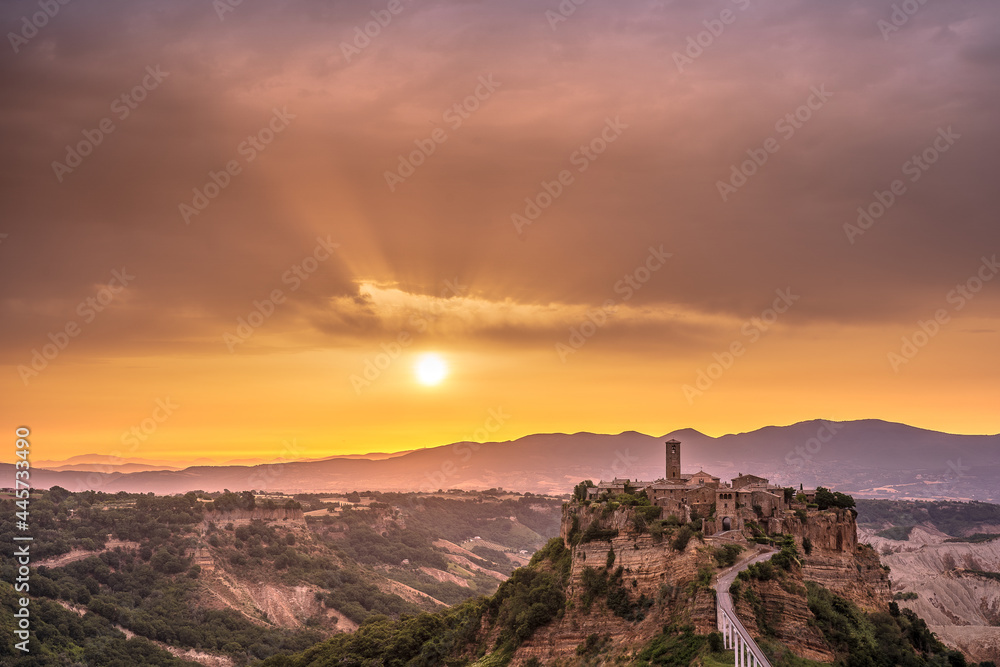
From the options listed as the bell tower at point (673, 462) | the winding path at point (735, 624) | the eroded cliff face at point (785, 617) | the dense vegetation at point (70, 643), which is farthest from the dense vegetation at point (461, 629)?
the dense vegetation at point (70, 643)

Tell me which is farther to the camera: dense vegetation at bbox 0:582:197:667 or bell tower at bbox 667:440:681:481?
dense vegetation at bbox 0:582:197:667

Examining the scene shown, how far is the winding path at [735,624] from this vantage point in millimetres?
46812

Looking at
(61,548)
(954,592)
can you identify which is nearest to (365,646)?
(61,548)

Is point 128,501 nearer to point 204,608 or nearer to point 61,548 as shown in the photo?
point 61,548

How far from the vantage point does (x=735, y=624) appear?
161 feet

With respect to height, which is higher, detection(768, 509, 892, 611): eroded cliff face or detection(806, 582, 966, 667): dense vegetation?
detection(768, 509, 892, 611): eroded cliff face

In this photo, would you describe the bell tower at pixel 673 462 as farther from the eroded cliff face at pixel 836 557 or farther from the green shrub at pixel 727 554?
the green shrub at pixel 727 554

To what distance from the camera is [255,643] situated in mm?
124875

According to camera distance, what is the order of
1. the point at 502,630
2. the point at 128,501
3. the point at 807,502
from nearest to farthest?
the point at 807,502, the point at 502,630, the point at 128,501

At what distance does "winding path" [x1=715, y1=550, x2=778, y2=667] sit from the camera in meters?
46.8

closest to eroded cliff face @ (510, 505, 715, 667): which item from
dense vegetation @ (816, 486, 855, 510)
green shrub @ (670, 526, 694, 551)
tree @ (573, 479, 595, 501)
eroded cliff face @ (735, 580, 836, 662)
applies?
green shrub @ (670, 526, 694, 551)

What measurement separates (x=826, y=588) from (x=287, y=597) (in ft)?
366

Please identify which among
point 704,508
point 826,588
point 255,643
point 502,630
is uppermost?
point 704,508
